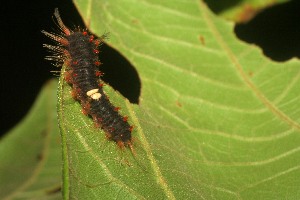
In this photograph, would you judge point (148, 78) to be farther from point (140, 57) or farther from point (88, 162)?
point (88, 162)

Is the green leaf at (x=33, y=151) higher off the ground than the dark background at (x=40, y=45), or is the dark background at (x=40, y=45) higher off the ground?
the dark background at (x=40, y=45)

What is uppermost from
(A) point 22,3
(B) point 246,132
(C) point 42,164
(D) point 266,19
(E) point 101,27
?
(A) point 22,3

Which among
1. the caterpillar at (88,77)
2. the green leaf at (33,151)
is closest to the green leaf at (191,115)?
the caterpillar at (88,77)

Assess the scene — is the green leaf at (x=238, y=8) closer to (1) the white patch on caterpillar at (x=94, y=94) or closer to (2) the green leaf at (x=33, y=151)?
(1) the white patch on caterpillar at (x=94, y=94)

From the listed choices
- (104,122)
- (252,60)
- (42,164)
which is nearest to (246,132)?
(252,60)

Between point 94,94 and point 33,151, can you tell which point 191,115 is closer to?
point 94,94

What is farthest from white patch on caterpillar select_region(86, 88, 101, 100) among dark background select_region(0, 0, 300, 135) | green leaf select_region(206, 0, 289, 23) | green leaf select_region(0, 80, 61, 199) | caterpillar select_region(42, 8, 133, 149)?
green leaf select_region(206, 0, 289, 23)

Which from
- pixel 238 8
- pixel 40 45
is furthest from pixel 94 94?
pixel 238 8
